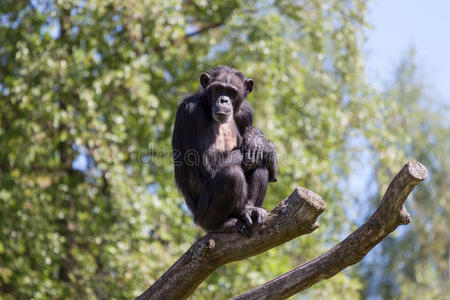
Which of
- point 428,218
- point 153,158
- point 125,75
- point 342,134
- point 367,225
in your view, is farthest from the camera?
point 428,218

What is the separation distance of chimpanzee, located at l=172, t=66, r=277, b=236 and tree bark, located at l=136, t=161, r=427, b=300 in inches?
16.9

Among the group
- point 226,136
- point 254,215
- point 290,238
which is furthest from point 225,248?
point 226,136

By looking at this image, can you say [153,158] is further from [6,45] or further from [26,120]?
[6,45]

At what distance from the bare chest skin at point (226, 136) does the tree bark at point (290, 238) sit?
4.77ft

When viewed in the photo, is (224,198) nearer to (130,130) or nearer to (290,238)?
(290,238)

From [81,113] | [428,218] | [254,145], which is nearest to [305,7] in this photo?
[81,113]

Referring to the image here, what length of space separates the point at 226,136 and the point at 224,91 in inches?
20.9

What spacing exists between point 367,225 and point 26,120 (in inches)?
300

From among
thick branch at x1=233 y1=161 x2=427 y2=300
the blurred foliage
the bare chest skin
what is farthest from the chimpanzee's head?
the blurred foliage

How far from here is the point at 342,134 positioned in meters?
13.0

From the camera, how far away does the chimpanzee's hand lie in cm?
562

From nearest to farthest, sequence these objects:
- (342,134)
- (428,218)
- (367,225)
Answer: (367,225) < (342,134) < (428,218)

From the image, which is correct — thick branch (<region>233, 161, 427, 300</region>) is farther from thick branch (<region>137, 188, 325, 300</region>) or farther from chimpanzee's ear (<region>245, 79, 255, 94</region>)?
chimpanzee's ear (<region>245, 79, 255, 94</region>)

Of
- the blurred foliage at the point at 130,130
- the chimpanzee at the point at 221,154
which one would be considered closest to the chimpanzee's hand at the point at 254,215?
the chimpanzee at the point at 221,154
